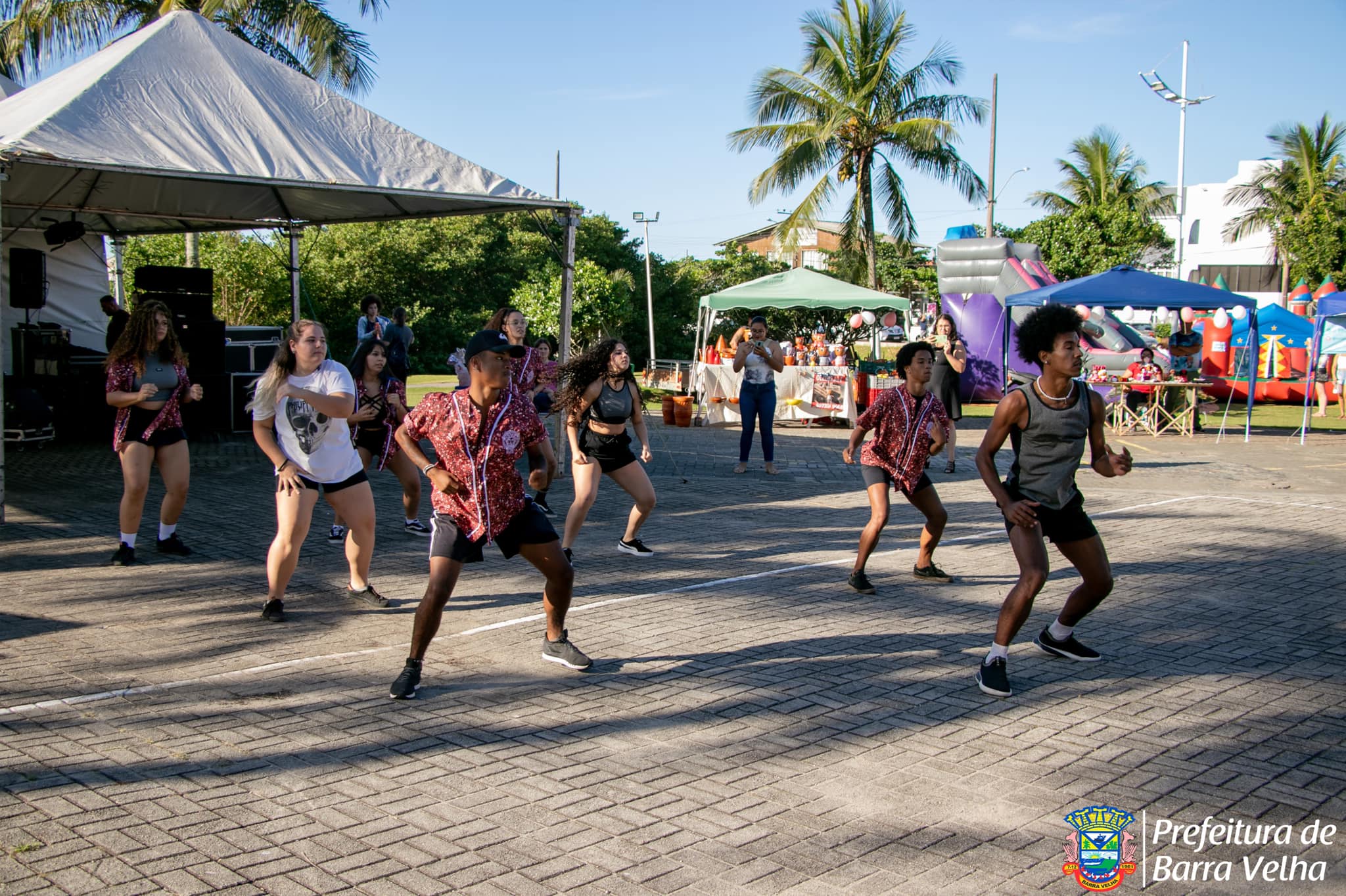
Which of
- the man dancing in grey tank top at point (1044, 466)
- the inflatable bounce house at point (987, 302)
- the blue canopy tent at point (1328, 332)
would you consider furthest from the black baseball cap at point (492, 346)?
the inflatable bounce house at point (987, 302)

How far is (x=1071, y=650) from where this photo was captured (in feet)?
19.5

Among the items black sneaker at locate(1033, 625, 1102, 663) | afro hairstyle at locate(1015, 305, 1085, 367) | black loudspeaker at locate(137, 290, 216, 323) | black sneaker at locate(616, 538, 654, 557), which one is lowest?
black sneaker at locate(1033, 625, 1102, 663)

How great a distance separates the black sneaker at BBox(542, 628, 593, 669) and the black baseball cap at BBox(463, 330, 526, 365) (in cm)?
150

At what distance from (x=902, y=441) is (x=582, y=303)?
23060 mm

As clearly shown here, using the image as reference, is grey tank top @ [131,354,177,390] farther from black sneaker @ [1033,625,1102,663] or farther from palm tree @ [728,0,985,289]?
palm tree @ [728,0,985,289]

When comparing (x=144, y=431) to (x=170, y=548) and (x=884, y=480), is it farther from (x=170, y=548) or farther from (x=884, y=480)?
(x=884, y=480)

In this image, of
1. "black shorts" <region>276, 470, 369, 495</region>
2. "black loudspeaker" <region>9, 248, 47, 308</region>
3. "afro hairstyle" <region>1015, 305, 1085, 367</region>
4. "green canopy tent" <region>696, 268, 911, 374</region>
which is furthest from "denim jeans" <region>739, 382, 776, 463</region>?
"black loudspeaker" <region>9, 248, 47, 308</region>

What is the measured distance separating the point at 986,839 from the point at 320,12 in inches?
938

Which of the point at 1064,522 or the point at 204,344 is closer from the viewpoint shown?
the point at 1064,522

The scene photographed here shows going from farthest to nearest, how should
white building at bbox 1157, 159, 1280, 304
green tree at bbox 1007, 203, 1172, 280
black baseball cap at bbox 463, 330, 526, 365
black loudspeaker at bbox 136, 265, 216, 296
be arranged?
white building at bbox 1157, 159, 1280, 304
green tree at bbox 1007, 203, 1172, 280
black loudspeaker at bbox 136, 265, 216, 296
black baseball cap at bbox 463, 330, 526, 365

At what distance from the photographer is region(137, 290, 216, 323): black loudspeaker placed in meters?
16.6

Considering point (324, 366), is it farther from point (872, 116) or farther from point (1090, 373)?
point (872, 116)

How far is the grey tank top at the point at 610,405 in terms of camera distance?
26.8 feet

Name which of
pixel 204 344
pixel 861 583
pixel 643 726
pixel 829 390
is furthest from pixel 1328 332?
pixel 643 726
